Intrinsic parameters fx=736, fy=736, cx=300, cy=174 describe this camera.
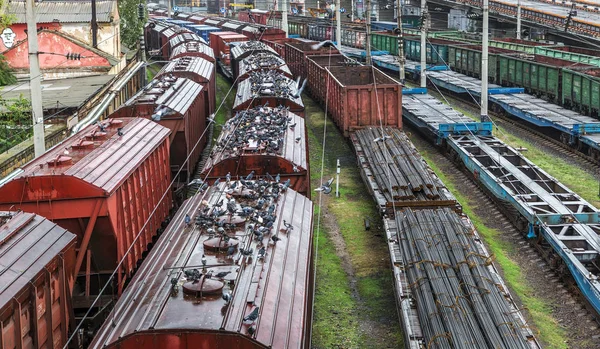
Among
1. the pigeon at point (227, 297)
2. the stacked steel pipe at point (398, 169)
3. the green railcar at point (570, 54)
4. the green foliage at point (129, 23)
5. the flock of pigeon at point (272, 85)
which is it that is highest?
the green foliage at point (129, 23)

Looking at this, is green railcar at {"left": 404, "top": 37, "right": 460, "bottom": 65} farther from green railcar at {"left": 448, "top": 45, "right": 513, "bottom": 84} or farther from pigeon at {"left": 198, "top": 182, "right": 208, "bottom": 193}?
pigeon at {"left": 198, "top": 182, "right": 208, "bottom": 193}

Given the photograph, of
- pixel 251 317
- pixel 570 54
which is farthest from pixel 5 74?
pixel 570 54

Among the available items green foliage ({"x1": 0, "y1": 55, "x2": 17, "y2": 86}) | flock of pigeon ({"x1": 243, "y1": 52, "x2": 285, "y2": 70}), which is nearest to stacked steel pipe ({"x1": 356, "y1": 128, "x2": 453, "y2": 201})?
flock of pigeon ({"x1": 243, "y1": 52, "x2": 285, "y2": 70})

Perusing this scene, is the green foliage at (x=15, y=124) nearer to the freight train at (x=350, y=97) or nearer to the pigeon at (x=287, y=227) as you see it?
the freight train at (x=350, y=97)

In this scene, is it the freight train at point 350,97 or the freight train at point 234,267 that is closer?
the freight train at point 234,267

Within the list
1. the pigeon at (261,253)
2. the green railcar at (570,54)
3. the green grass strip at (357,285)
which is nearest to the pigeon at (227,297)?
the pigeon at (261,253)

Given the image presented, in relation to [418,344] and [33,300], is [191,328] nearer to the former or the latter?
[33,300]

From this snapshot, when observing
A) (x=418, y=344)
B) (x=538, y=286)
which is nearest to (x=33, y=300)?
(x=418, y=344)

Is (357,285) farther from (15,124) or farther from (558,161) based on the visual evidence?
(15,124)
